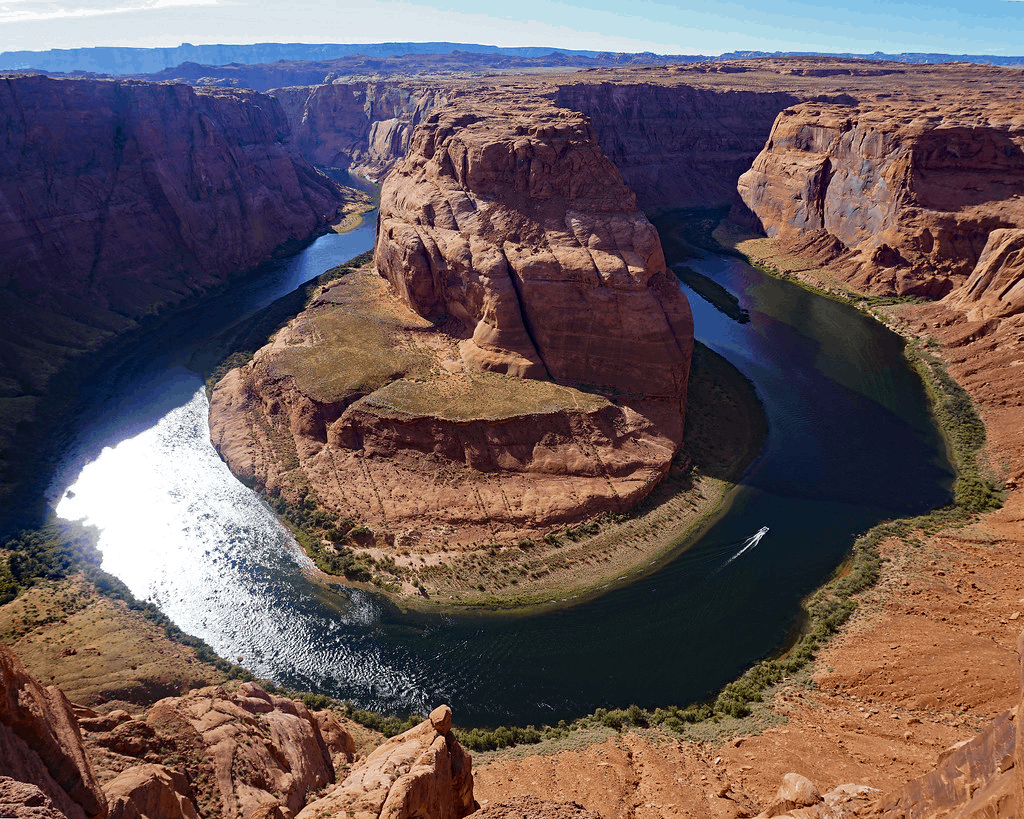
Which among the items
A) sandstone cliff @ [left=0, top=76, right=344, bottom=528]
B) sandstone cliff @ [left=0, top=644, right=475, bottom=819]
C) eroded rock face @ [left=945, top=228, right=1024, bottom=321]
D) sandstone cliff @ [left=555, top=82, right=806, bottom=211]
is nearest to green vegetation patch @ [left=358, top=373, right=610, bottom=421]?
sandstone cliff @ [left=0, top=644, right=475, bottom=819]

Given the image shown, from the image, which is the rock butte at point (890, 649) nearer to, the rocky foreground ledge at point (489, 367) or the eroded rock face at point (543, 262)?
the rocky foreground ledge at point (489, 367)

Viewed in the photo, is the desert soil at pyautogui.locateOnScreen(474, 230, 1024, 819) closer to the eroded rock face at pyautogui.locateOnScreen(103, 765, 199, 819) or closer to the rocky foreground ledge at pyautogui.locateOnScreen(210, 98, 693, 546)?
the eroded rock face at pyautogui.locateOnScreen(103, 765, 199, 819)

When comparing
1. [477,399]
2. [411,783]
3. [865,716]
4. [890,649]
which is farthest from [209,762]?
[477,399]

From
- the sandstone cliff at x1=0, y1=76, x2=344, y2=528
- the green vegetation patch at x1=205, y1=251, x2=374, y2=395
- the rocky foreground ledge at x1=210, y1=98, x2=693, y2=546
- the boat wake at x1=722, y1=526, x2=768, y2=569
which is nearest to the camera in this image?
the boat wake at x1=722, y1=526, x2=768, y2=569

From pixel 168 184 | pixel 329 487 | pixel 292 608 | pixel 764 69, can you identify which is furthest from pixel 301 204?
pixel 764 69

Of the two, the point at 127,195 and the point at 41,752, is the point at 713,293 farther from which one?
the point at 41,752

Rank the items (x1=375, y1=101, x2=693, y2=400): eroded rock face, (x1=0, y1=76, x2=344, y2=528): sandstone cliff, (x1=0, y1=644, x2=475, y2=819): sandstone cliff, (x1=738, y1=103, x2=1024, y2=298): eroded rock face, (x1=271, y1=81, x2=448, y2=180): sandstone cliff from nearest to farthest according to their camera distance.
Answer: (x1=0, y1=644, x2=475, y2=819): sandstone cliff
(x1=375, y1=101, x2=693, y2=400): eroded rock face
(x1=0, y1=76, x2=344, y2=528): sandstone cliff
(x1=738, y1=103, x2=1024, y2=298): eroded rock face
(x1=271, y1=81, x2=448, y2=180): sandstone cliff
